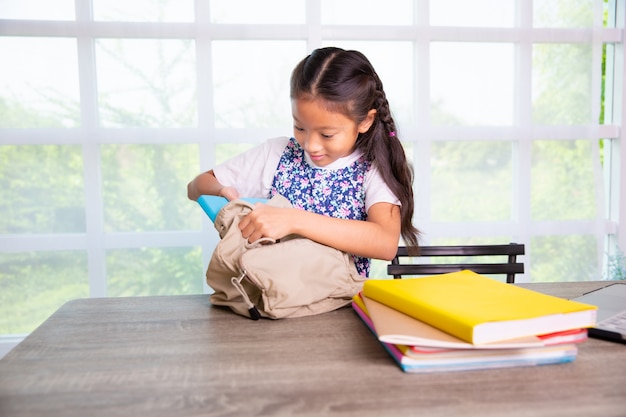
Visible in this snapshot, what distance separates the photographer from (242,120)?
2.34 metres

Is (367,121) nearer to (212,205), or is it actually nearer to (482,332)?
(212,205)

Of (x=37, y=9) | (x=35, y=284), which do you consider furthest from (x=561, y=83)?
(x=35, y=284)

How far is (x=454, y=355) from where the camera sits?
686 mm

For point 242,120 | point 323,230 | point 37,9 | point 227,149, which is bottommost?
point 323,230

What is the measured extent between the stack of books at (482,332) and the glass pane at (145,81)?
1750mm

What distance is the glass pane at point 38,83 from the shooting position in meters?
2.24

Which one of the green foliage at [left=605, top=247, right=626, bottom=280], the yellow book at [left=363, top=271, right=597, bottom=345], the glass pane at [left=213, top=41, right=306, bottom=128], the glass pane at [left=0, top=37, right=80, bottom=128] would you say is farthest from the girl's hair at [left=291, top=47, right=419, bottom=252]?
the green foliage at [left=605, top=247, right=626, bottom=280]

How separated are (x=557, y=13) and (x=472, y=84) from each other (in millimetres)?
472

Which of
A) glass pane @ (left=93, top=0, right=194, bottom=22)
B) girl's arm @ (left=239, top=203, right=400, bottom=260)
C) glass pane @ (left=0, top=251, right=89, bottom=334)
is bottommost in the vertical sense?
glass pane @ (left=0, top=251, right=89, bottom=334)

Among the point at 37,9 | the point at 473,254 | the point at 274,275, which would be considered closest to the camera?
the point at 274,275

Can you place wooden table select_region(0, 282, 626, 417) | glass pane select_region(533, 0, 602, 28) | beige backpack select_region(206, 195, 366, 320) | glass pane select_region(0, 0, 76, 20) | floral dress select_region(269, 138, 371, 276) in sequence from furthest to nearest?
glass pane select_region(533, 0, 602, 28)
glass pane select_region(0, 0, 76, 20)
floral dress select_region(269, 138, 371, 276)
beige backpack select_region(206, 195, 366, 320)
wooden table select_region(0, 282, 626, 417)

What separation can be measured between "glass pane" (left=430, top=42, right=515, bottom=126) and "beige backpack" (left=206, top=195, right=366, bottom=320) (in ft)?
5.15

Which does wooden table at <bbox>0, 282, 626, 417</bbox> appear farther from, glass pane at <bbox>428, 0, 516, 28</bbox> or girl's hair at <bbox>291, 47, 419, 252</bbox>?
glass pane at <bbox>428, 0, 516, 28</bbox>

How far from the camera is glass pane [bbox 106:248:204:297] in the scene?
2.34 metres
